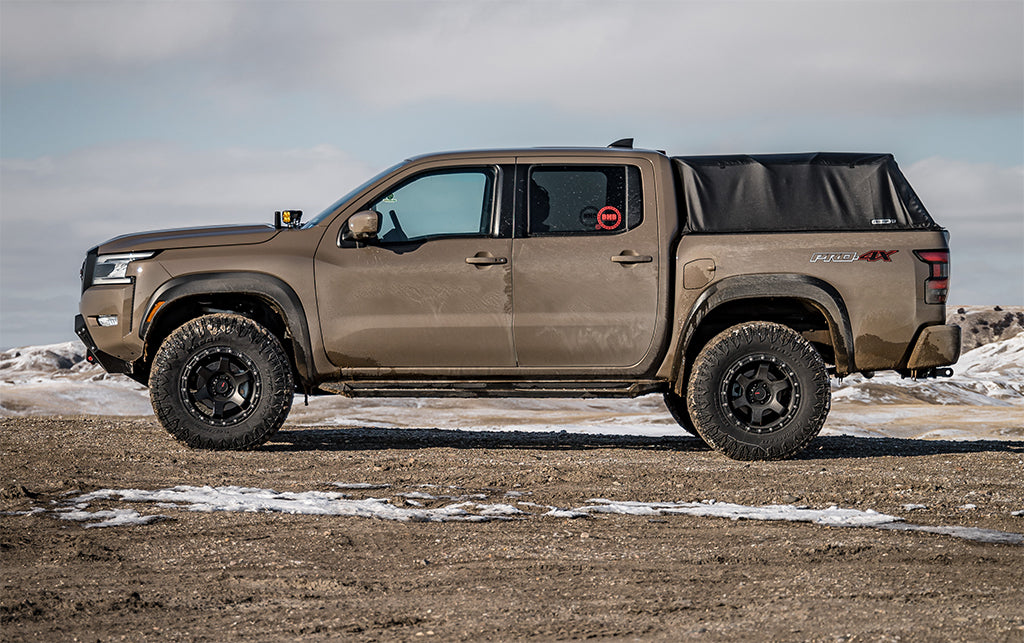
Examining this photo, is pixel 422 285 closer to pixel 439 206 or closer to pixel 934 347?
pixel 439 206

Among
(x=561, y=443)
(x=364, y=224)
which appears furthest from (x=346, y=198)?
(x=561, y=443)

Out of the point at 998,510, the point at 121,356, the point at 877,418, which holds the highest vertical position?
the point at 121,356

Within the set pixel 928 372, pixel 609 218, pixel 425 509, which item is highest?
pixel 609 218

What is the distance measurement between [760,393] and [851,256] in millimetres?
1161

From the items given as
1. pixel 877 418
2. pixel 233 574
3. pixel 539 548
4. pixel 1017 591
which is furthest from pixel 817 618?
pixel 877 418

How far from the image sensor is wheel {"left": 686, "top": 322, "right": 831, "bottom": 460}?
7.32 m

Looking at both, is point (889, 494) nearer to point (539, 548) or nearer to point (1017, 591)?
point (1017, 591)

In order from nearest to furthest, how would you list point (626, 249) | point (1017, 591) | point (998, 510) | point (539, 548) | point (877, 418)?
point (1017, 591)
point (539, 548)
point (998, 510)
point (626, 249)
point (877, 418)

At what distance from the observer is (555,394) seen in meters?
7.57

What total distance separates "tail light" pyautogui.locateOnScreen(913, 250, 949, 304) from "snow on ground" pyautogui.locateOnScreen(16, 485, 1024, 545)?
7.96 ft

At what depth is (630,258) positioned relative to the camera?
7355 mm

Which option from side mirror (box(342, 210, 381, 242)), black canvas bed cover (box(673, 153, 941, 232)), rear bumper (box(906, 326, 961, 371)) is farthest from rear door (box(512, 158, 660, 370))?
rear bumper (box(906, 326, 961, 371))

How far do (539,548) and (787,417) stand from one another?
10.9ft

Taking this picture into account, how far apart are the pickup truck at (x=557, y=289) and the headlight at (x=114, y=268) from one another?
0.01 m
